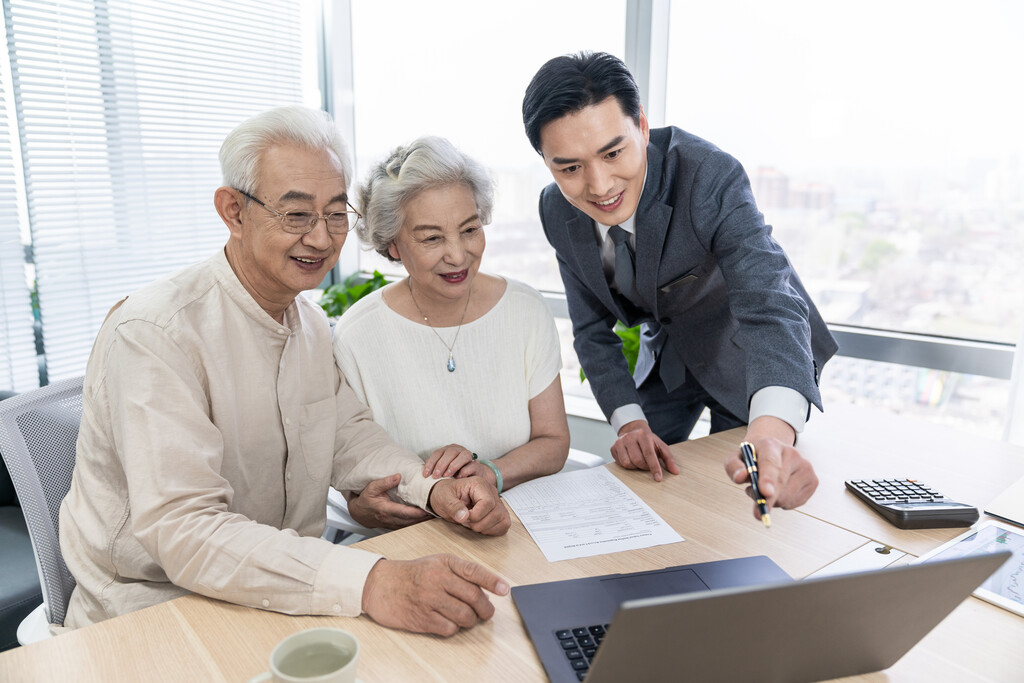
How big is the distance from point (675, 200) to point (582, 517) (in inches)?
34.0

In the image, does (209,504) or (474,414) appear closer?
(209,504)

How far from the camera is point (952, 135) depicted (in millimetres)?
2289

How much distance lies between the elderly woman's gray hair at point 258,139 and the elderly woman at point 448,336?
0.30m

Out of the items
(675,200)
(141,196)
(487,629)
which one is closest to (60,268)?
(141,196)

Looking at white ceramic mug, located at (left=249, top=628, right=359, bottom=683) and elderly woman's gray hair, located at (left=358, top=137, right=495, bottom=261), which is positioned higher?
elderly woman's gray hair, located at (left=358, top=137, right=495, bottom=261)

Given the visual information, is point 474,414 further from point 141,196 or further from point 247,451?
point 141,196

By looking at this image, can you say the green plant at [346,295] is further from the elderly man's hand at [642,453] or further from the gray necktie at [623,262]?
the elderly man's hand at [642,453]

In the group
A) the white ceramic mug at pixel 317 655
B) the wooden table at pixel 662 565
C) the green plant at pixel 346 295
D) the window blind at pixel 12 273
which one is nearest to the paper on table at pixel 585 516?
the wooden table at pixel 662 565

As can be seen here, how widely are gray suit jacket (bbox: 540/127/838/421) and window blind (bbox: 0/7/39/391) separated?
2.25 meters

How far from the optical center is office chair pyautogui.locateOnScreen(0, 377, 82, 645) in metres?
1.30

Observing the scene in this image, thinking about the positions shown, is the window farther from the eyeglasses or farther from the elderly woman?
the eyeglasses

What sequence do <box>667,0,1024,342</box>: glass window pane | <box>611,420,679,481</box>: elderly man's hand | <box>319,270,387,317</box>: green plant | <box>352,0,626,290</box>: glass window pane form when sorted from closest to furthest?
<box>611,420,679,481</box>: elderly man's hand < <box>667,0,1024,342</box>: glass window pane < <box>352,0,626,290</box>: glass window pane < <box>319,270,387,317</box>: green plant

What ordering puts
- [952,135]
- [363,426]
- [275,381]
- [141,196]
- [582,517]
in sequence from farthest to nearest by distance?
[141,196] < [952,135] < [363,426] < [275,381] < [582,517]

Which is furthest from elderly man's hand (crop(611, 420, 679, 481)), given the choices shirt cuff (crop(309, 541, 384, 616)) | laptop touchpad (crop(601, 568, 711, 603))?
shirt cuff (crop(309, 541, 384, 616))
